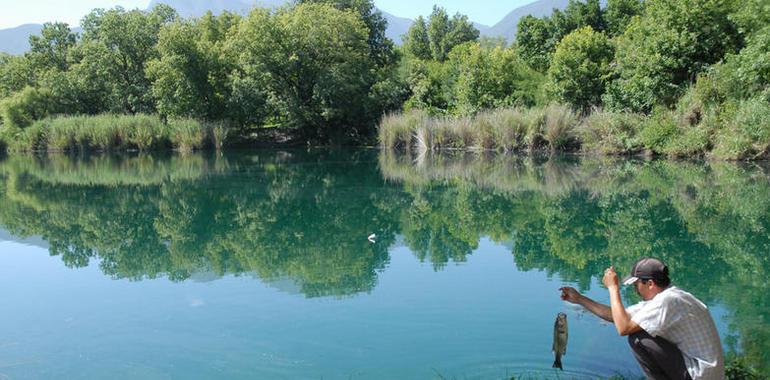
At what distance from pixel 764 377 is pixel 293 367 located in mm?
3622

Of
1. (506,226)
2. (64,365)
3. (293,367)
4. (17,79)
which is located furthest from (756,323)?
(17,79)

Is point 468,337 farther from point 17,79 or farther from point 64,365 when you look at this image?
point 17,79

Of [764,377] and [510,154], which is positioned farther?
[510,154]

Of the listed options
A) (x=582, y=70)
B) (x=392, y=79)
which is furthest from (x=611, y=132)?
(x=392, y=79)

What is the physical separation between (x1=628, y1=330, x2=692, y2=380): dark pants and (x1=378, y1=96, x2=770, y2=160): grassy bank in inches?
779

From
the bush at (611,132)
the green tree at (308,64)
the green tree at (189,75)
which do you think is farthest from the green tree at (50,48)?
the bush at (611,132)

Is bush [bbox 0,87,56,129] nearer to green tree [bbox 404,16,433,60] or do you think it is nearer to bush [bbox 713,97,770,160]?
green tree [bbox 404,16,433,60]

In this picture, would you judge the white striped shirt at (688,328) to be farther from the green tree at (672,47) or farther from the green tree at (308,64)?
the green tree at (308,64)

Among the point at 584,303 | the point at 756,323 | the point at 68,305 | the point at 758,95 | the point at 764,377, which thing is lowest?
the point at 68,305

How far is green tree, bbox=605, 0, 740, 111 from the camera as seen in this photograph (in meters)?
23.5

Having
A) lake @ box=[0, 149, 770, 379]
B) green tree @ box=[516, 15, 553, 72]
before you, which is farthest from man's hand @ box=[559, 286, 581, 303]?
green tree @ box=[516, 15, 553, 72]

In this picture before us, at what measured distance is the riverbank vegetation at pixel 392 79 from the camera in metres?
23.8

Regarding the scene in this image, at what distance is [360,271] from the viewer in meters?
8.89

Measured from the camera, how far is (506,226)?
11742 mm
